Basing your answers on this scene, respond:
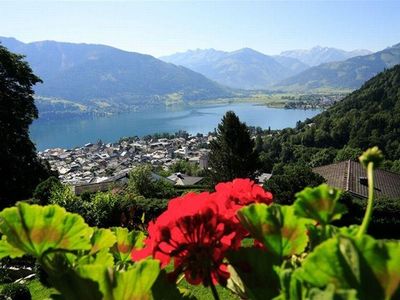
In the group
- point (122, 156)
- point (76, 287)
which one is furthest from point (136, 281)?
point (122, 156)

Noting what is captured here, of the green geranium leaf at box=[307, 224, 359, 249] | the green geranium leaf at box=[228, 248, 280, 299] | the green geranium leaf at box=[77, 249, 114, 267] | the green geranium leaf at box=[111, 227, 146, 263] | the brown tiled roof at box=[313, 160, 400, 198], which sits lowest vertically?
the brown tiled roof at box=[313, 160, 400, 198]

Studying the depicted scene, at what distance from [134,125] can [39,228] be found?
171 metres

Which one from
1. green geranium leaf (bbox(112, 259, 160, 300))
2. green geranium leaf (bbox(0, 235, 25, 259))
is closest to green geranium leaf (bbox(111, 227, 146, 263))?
green geranium leaf (bbox(0, 235, 25, 259))

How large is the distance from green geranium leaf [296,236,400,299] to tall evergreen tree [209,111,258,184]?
26.5 meters

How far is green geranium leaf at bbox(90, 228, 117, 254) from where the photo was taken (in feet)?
2.86

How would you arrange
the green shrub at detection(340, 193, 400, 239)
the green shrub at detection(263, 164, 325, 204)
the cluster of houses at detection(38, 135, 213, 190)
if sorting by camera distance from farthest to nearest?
1. the cluster of houses at detection(38, 135, 213, 190)
2. the green shrub at detection(263, 164, 325, 204)
3. the green shrub at detection(340, 193, 400, 239)

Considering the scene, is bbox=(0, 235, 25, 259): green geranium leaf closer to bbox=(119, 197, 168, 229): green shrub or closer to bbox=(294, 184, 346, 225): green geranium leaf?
bbox=(294, 184, 346, 225): green geranium leaf

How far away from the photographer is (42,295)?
10.9 meters

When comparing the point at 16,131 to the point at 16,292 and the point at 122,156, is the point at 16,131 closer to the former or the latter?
the point at 16,292

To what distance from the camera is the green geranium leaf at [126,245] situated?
1064 mm

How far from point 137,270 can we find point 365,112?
77.6 m

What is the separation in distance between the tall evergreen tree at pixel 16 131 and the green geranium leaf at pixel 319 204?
19.3 m

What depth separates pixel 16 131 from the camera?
19.3 meters

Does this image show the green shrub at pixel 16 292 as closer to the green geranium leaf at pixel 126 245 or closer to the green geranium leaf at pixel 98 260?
the green geranium leaf at pixel 126 245
